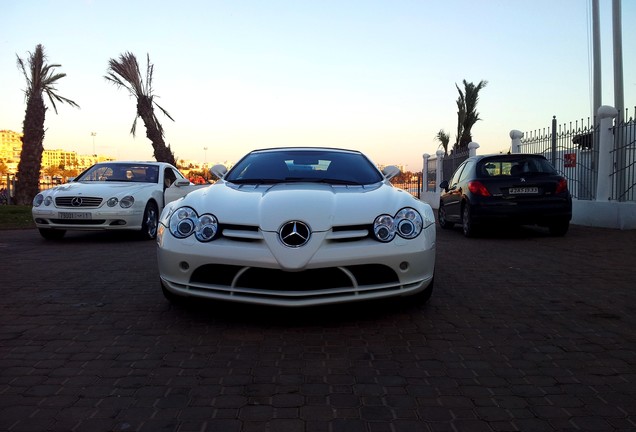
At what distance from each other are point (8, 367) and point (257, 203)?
6.35 feet

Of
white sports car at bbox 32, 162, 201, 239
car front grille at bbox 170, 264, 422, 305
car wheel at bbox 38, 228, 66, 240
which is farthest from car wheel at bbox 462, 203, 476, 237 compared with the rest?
car wheel at bbox 38, 228, 66, 240

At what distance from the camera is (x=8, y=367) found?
10.5 ft

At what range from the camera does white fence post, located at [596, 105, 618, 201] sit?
11.5 m

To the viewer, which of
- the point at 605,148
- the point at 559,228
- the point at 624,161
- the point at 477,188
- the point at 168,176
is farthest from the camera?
the point at 605,148

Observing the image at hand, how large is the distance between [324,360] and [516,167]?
7.59m

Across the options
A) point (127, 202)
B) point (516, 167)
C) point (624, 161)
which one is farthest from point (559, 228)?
point (127, 202)

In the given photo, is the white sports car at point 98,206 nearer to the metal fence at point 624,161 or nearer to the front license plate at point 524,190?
the front license plate at point 524,190

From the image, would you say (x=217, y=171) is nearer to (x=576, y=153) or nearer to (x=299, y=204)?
(x=299, y=204)

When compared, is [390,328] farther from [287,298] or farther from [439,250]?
[439,250]

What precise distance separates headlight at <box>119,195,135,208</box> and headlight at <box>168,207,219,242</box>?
562 cm

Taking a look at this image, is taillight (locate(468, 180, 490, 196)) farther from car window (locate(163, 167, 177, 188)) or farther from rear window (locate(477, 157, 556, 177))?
car window (locate(163, 167, 177, 188))

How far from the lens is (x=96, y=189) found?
952 cm

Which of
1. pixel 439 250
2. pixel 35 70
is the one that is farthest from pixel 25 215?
pixel 439 250

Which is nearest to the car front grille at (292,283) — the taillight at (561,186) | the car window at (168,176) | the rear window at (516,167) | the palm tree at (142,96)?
the rear window at (516,167)
